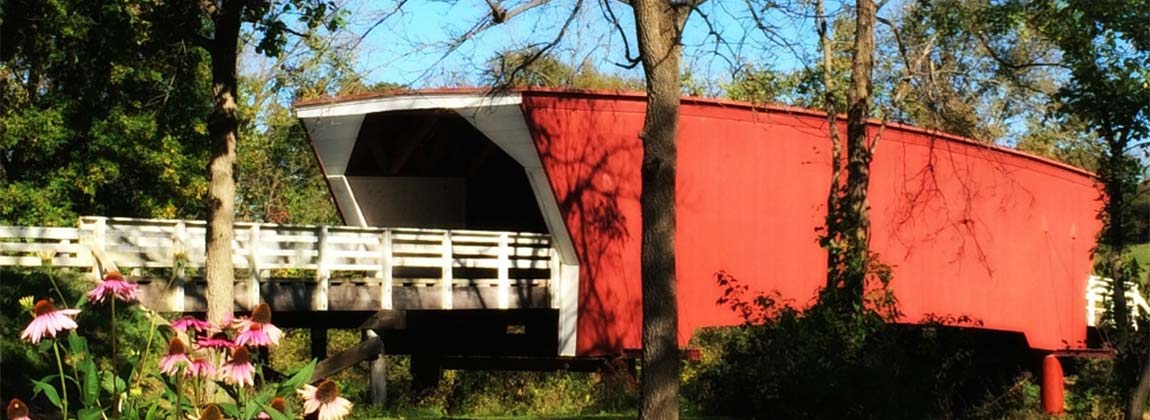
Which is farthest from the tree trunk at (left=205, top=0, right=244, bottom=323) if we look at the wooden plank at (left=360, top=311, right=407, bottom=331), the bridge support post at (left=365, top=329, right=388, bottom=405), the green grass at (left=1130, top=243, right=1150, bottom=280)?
the green grass at (left=1130, top=243, right=1150, bottom=280)

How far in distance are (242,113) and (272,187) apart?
9466 millimetres

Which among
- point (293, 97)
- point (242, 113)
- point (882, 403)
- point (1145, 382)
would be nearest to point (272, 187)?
point (293, 97)

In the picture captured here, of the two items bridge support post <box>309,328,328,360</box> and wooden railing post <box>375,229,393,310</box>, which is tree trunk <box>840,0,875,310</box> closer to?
wooden railing post <box>375,229,393,310</box>

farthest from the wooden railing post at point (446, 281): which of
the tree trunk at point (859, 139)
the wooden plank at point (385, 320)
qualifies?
the tree trunk at point (859, 139)

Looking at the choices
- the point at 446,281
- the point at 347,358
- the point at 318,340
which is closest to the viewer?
the point at 347,358

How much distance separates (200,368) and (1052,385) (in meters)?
17.2

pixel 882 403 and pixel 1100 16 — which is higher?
pixel 1100 16

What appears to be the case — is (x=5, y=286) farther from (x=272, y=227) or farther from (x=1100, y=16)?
A: (x=1100, y=16)

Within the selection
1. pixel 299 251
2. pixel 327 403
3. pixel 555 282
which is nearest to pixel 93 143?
pixel 299 251

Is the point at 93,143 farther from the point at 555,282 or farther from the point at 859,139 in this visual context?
the point at 859,139

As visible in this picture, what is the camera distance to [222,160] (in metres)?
10.5

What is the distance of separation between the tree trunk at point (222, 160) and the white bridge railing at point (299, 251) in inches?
70.6

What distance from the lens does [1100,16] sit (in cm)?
1520

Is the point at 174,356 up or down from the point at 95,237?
down
